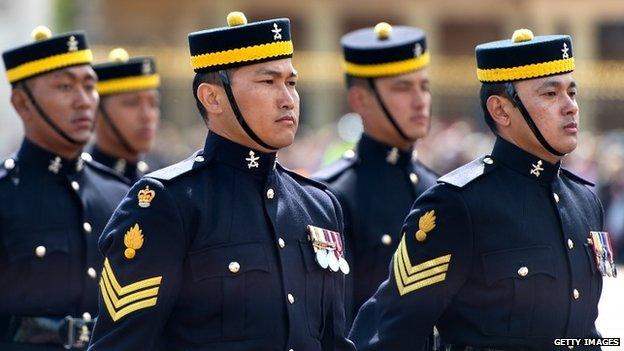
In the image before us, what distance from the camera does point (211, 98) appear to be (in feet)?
20.7

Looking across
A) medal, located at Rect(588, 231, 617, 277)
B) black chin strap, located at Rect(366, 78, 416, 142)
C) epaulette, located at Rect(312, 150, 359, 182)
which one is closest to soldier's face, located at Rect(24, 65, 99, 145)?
epaulette, located at Rect(312, 150, 359, 182)

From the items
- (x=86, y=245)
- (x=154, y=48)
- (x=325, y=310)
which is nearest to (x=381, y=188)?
(x=86, y=245)

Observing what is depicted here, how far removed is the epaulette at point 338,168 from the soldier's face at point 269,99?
2.82 metres

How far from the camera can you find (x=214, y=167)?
6285 millimetres

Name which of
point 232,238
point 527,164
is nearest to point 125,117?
point 527,164

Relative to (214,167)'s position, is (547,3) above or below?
below

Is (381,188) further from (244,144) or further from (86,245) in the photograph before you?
(244,144)

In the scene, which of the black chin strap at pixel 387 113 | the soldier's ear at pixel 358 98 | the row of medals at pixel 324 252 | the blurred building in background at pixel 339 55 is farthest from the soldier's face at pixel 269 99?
the blurred building in background at pixel 339 55

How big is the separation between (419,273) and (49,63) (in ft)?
9.93

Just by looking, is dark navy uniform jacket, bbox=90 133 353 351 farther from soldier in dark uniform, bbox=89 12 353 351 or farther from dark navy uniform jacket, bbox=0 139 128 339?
dark navy uniform jacket, bbox=0 139 128 339

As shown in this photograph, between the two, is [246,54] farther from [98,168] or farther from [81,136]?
[98,168]

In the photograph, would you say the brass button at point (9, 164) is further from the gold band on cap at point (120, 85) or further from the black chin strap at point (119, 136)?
the gold band on cap at point (120, 85)

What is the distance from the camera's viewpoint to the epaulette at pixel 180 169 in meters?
6.09

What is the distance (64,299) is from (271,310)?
7.40 ft
